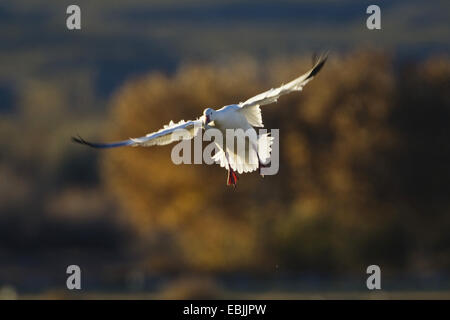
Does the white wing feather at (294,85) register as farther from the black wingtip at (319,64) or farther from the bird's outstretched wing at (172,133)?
the bird's outstretched wing at (172,133)

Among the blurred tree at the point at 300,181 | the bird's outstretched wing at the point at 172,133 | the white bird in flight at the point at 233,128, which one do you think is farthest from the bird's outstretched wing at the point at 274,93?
the blurred tree at the point at 300,181

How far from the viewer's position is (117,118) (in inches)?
1288

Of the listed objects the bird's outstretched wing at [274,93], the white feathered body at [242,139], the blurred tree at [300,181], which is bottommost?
the white feathered body at [242,139]

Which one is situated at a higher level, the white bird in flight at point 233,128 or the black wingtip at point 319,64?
the black wingtip at point 319,64

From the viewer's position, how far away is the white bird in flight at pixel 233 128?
13.5 m

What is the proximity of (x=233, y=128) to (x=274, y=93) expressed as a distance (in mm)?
933

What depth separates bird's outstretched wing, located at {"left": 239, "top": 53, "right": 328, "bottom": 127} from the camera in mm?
12844

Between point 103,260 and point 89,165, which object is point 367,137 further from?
point 89,165

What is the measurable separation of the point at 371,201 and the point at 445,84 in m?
3.73

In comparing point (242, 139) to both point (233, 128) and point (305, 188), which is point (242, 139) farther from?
point (305, 188)

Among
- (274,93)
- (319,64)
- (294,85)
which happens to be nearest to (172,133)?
(274,93)

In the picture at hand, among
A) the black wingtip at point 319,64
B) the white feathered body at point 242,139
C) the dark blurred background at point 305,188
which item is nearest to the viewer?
the black wingtip at point 319,64

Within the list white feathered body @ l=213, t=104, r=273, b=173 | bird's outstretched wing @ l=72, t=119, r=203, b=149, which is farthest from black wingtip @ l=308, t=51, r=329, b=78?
bird's outstretched wing @ l=72, t=119, r=203, b=149

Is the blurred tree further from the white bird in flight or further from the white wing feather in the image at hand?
the white wing feather
